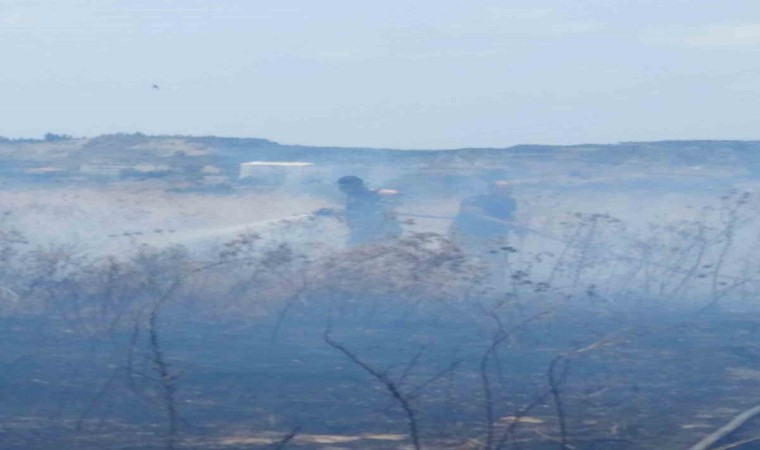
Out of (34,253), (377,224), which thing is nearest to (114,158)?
(377,224)

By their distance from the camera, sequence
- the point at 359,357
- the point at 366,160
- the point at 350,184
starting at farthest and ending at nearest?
the point at 366,160, the point at 350,184, the point at 359,357

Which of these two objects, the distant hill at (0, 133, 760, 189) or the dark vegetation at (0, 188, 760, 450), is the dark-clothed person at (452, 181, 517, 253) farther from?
the distant hill at (0, 133, 760, 189)

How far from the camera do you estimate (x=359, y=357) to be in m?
12.4

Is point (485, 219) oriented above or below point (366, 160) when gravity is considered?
below

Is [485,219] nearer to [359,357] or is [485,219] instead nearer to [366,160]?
[359,357]

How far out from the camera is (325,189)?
1059 inches

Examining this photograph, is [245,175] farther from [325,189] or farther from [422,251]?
[422,251]

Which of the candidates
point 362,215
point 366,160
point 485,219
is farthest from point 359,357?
point 366,160

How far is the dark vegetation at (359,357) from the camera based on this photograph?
9.19 meters

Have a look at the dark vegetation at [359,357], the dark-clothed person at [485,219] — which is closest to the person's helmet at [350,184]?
the dark vegetation at [359,357]

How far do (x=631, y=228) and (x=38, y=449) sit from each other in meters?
19.5

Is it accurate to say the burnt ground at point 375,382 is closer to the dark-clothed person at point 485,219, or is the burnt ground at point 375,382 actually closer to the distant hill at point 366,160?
the dark-clothed person at point 485,219

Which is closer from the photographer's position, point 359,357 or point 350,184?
point 359,357

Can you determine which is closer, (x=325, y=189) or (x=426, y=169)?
(x=325, y=189)
